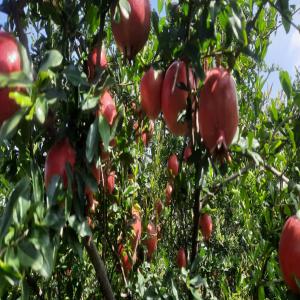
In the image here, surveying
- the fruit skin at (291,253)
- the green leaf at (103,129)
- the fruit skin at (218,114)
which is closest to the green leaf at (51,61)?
the green leaf at (103,129)

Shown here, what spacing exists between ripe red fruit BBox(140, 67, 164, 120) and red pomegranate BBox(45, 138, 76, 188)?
163 millimetres

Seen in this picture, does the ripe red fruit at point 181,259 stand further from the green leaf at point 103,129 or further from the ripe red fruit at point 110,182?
the green leaf at point 103,129

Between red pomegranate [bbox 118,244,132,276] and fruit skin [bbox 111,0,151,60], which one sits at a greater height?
fruit skin [bbox 111,0,151,60]

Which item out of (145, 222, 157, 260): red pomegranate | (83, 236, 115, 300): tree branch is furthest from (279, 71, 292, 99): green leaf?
(145, 222, 157, 260): red pomegranate

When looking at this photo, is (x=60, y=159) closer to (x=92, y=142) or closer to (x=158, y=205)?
(x=92, y=142)

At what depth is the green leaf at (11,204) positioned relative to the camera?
1.87ft

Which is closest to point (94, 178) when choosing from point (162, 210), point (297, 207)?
point (297, 207)

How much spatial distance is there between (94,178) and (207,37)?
1.01 ft

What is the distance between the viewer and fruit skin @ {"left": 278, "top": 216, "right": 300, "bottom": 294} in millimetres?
838

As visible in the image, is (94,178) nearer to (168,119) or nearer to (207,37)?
(168,119)

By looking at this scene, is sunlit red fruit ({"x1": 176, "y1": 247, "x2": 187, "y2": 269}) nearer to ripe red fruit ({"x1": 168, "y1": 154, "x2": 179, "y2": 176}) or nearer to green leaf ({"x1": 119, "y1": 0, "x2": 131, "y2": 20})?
ripe red fruit ({"x1": 168, "y1": 154, "x2": 179, "y2": 176})

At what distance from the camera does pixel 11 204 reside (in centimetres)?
59

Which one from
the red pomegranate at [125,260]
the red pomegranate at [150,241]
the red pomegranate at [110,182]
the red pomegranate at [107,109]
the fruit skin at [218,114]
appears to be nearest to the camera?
the fruit skin at [218,114]

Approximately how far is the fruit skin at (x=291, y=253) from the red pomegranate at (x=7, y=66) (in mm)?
514
